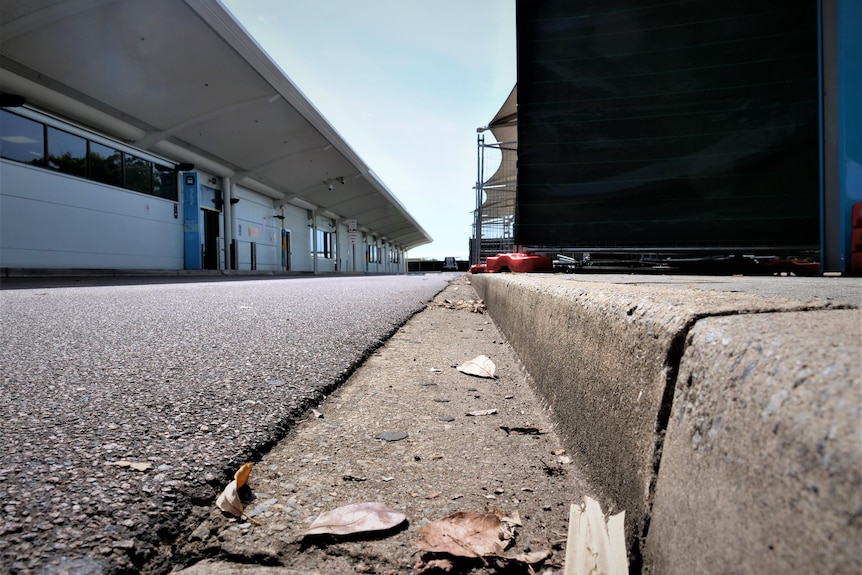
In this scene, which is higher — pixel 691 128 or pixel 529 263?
pixel 691 128

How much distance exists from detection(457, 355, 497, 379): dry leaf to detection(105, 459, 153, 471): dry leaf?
1449mm

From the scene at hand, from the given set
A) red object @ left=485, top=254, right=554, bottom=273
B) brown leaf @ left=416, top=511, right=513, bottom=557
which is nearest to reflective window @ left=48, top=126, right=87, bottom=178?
red object @ left=485, top=254, right=554, bottom=273

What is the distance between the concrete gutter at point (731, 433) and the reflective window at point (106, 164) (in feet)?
52.7

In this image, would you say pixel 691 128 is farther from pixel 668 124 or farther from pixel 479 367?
pixel 479 367

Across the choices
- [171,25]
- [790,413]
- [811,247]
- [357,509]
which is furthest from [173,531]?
[171,25]

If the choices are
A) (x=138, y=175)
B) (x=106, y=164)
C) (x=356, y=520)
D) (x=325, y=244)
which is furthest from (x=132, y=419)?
(x=325, y=244)

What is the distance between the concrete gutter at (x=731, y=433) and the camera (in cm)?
39

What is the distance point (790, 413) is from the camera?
1.43 ft

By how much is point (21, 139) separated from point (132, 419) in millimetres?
13692

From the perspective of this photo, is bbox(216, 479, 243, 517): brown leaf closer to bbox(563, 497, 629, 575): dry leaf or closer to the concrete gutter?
bbox(563, 497, 629, 575): dry leaf

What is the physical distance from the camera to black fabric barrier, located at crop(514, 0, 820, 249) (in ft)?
15.4

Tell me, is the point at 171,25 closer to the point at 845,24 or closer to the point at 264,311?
the point at 264,311

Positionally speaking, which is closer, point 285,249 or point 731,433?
point 731,433

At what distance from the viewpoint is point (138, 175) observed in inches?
591
